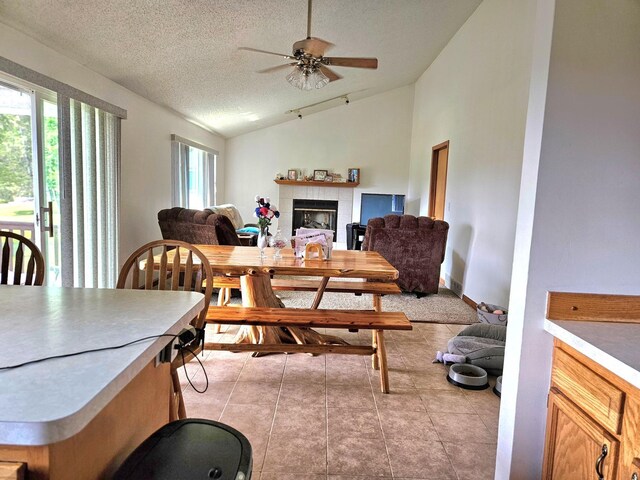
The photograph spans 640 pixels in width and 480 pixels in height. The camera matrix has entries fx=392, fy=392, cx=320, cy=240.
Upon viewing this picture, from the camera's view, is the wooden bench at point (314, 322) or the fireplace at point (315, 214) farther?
the fireplace at point (315, 214)

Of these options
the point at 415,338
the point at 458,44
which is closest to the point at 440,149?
the point at 458,44

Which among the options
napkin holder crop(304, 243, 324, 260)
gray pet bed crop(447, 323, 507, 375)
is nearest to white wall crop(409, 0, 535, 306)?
gray pet bed crop(447, 323, 507, 375)

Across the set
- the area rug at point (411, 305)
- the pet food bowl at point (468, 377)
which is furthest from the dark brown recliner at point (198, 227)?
the pet food bowl at point (468, 377)

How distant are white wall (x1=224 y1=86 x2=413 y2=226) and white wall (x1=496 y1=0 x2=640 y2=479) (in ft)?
22.5

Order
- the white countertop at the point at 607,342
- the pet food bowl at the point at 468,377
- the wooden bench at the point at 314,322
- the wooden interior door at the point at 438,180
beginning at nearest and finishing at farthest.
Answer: the white countertop at the point at 607,342, the wooden bench at the point at 314,322, the pet food bowl at the point at 468,377, the wooden interior door at the point at 438,180

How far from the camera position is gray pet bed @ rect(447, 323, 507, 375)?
2.59m

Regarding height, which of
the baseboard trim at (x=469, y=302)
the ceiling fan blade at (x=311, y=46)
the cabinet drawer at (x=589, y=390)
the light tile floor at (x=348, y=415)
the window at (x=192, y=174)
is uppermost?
the ceiling fan blade at (x=311, y=46)

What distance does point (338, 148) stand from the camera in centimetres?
802

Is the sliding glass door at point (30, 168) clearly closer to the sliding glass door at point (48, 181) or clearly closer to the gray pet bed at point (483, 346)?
the sliding glass door at point (48, 181)

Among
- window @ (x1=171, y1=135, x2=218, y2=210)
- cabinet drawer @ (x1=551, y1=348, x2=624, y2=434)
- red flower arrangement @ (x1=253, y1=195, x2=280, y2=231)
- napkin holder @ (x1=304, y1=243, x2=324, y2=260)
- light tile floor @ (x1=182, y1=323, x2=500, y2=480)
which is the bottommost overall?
light tile floor @ (x1=182, y1=323, x2=500, y2=480)

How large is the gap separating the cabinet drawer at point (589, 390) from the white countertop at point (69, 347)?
1101mm

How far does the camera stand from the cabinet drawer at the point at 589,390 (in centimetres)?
96

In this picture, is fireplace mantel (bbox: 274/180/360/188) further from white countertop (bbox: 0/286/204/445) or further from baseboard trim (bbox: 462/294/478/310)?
white countertop (bbox: 0/286/204/445)

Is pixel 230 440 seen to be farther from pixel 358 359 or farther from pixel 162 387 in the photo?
pixel 358 359
